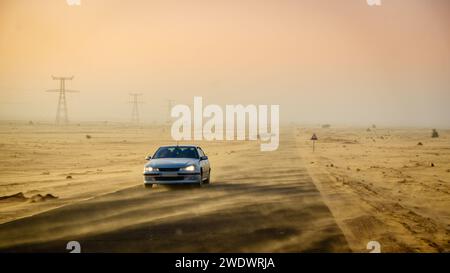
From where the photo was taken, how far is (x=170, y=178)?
17438 millimetres

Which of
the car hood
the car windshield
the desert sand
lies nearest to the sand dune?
the desert sand

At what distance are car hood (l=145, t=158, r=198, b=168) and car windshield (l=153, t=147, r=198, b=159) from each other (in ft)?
2.20

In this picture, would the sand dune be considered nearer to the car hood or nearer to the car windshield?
the car hood

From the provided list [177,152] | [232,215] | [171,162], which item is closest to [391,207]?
[232,215]

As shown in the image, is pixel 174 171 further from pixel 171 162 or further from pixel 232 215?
pixel 232 215

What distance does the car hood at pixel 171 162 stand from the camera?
17547 mm

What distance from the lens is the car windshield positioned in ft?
62.6

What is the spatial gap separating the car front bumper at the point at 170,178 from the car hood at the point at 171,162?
0.87ft

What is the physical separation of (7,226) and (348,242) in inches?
259

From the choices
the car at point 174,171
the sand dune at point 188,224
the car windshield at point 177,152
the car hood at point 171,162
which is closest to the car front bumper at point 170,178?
the car at point 174,171

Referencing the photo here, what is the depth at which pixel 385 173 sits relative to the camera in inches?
999

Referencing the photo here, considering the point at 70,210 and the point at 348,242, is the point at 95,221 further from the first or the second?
the point at 348,242

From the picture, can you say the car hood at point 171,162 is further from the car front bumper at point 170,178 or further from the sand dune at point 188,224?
the sand dune at point 188,224
